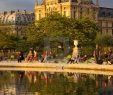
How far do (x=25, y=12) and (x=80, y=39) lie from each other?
354ft

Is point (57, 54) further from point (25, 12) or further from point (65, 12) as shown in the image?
point (25, 12)

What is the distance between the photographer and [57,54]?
174 ft

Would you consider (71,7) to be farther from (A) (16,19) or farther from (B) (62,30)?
(A) (16,19)

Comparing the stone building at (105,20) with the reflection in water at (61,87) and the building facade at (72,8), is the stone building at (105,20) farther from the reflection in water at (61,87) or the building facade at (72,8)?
the reflection in water at (61,87)

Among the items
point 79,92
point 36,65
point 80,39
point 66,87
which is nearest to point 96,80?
point 66,87

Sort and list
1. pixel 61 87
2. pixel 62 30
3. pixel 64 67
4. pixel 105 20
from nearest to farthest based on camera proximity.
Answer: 1. pixel 61 87
2. pixel 64 67
3. pixel 62 30
4. pixel 105 20

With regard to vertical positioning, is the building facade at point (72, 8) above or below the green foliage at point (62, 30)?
above

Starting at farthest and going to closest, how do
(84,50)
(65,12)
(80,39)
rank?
(65,12) → (80,39) → (84,50)

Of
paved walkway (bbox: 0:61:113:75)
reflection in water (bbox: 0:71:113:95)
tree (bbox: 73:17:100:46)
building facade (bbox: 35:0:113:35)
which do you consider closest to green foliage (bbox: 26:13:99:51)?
tree (bbox: 73:17:100:46)

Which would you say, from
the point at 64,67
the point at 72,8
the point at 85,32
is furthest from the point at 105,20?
the point at 64,67

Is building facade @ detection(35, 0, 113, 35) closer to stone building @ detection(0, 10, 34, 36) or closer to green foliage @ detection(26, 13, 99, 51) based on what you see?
stone building @ detection(0, 10, 34, 36)

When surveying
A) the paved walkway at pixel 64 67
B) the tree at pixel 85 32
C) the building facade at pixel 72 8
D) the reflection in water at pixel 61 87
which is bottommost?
the paved walkway at pixel 64 67

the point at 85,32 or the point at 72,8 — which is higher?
the point at 72,8

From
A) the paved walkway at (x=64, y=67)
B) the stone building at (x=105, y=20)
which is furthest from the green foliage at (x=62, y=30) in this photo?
the stone building at (x=105, y=20)
